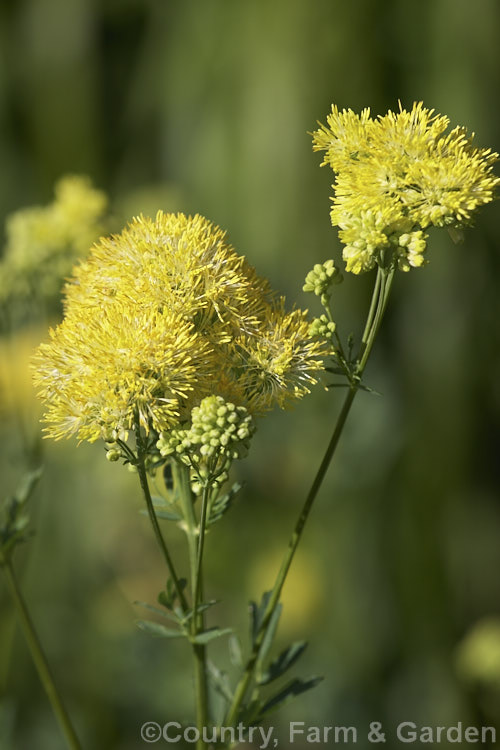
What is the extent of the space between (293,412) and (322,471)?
337cm

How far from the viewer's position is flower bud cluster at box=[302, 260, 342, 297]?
1925 millimetres

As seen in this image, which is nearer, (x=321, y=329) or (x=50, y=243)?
(x=321, y=329)

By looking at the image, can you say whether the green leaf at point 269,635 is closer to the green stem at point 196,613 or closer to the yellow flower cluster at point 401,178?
the green stem at point 196,613

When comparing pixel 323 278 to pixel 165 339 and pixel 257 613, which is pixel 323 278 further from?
pixel 257 613

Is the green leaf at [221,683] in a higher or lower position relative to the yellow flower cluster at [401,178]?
lower

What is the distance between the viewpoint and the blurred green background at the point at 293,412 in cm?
434

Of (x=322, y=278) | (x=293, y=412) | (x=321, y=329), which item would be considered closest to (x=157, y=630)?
(x=321, y=329)

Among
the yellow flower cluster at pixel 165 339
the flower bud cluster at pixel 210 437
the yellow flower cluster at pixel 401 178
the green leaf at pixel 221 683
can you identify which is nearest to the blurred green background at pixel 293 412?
the green leaf at pixel 221 683

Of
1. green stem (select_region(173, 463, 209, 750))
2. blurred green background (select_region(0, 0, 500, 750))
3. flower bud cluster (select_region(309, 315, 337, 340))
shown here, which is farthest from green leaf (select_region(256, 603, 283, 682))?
blurred green background (select_region(0, 0, 500, 750))

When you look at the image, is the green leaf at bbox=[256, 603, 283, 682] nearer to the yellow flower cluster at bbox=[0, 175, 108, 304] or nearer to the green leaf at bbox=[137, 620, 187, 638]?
the green leaf at bbox=[137, 620, 187, 638]

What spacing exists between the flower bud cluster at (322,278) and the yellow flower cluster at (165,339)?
96mm

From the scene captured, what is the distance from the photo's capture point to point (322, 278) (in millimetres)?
1929

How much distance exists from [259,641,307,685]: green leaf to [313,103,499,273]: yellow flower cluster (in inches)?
42.3

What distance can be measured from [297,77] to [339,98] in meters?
0.35
